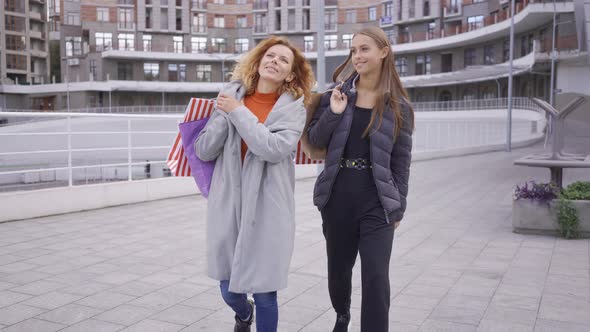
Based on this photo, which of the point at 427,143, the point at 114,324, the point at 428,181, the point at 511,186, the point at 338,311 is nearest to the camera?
the point at 338,311

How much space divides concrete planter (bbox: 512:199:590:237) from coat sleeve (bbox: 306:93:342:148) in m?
5.02

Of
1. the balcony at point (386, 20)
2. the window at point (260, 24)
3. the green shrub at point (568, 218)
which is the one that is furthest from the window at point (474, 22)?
the green shrub at point (568, 218)

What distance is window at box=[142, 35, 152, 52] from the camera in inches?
2906

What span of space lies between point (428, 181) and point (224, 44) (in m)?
67.1

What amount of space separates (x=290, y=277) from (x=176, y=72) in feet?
235

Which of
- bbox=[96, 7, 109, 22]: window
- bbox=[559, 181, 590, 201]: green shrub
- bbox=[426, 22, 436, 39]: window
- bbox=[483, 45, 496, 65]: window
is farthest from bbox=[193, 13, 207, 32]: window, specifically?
bbox=[559, 181, 590, 201]: green shrub

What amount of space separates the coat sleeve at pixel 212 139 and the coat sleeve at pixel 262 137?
12cm

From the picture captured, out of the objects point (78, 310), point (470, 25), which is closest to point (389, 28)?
point (470, 25)

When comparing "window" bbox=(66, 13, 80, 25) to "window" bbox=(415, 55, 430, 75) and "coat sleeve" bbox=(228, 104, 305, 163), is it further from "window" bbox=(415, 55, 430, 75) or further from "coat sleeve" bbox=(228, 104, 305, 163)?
"coat sleeve" bbox=(228, 104, 305, 163)

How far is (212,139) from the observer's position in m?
3.30

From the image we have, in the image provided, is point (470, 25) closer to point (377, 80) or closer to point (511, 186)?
point (511, 186)

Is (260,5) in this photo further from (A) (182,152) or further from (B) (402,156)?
(B) (402,156)

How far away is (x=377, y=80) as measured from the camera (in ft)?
11.6

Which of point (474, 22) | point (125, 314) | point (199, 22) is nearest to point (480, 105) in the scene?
point (474, 22)
